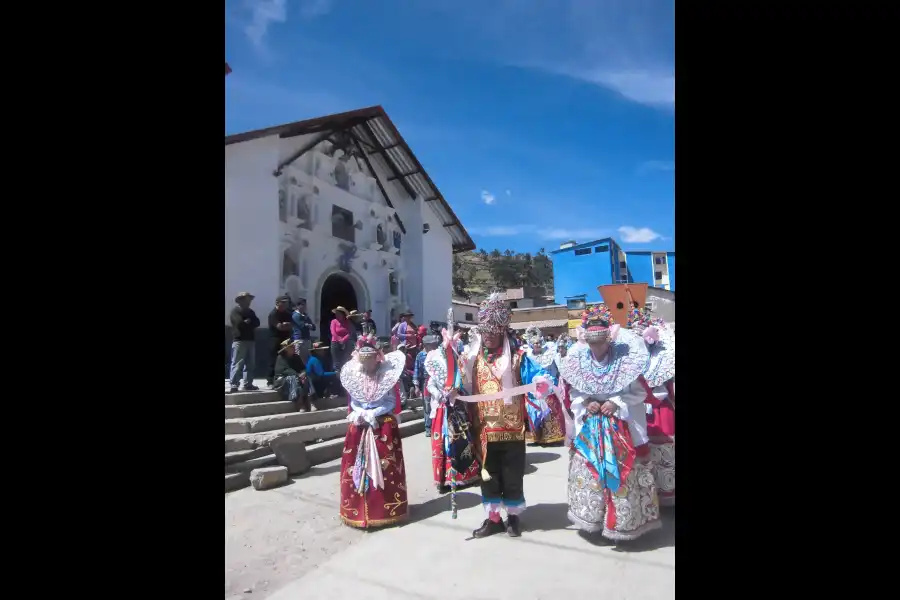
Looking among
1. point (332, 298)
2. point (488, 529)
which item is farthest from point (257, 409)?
point (332, 298)

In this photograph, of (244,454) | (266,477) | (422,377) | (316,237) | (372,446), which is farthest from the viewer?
(316,237)

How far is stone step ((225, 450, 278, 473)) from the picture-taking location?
254 inches

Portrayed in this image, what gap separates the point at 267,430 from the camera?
24.6ft

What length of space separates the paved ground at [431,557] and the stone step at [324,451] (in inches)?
25.4

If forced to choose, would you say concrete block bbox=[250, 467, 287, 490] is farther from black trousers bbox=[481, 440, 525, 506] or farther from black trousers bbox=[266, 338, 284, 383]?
black trousers bbox=[481, 440, 525, 506]

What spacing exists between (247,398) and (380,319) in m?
8.34

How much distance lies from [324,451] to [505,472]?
12.7ft

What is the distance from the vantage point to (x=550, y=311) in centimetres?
2438

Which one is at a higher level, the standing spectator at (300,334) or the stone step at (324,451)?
the standing spectator at (300,334)

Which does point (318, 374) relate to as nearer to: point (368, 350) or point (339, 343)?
point (339, 343)

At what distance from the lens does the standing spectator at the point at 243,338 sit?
25.4ft

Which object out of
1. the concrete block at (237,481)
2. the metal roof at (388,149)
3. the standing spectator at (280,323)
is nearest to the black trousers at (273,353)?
the standing spectator at (280,323)

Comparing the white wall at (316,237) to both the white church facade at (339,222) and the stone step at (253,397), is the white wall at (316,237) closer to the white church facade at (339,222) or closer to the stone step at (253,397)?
the white church facade at (339,222)
